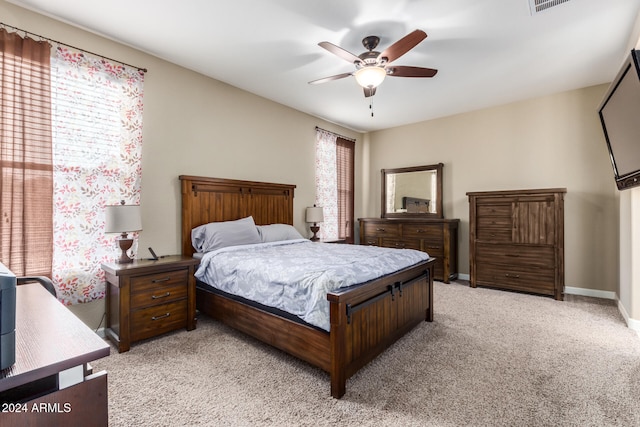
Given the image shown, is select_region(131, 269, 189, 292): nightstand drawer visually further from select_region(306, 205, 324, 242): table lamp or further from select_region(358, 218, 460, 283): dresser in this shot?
select_region(358, 218, 460, 283): dresser

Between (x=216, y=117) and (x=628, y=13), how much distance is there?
416 cm

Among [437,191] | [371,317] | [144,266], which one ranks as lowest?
[371,317]

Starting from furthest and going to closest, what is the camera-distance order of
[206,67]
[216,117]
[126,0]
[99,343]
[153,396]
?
[216,117]
[206,67]
[126,0]
[153,396]
[99,343]

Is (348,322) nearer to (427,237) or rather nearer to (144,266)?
(144,266)

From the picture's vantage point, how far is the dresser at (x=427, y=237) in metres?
4.80

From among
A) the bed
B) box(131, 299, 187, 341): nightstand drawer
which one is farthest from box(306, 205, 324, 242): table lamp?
box(131, 299, 187, 341): nightstand drawer

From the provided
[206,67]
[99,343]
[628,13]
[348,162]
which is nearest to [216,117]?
[206,67]

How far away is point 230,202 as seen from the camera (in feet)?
12.8

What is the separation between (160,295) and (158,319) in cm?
21

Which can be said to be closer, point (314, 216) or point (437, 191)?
point (314, 216)

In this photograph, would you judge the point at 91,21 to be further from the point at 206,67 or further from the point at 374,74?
the point at 374,74

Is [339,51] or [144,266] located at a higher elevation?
[339,51]

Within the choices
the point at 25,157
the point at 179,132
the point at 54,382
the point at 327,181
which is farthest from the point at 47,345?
the point at 327,181

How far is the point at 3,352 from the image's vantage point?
72 centimetres
